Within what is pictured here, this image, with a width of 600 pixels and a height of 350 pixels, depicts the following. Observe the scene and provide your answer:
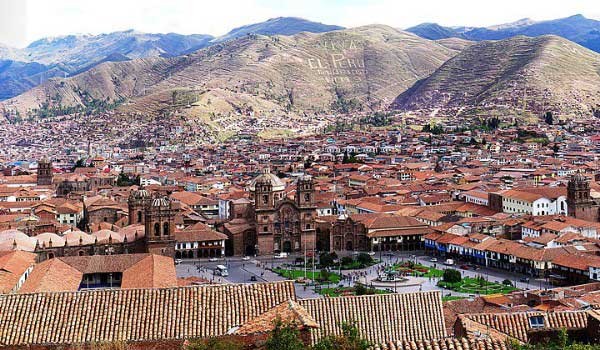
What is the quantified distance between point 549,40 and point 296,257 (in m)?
142

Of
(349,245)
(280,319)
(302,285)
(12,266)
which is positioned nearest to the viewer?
(280,319)

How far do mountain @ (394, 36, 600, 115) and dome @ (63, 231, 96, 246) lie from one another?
339 feet

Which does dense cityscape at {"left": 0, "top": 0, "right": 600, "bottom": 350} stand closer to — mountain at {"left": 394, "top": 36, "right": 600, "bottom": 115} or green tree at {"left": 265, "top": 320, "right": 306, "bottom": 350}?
green tree at {"left": 265, "top": 320, "right": 306, "bottom": 350}

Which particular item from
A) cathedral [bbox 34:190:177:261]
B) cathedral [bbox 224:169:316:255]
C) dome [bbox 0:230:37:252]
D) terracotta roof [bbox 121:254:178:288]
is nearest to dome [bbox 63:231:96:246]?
cathedral [bbox 34:190:177:261]

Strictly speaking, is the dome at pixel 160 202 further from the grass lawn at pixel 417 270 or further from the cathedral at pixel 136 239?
the grass lawn at pixel 417 270

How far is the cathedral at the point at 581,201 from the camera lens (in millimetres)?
54375

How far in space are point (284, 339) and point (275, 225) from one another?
3973cm

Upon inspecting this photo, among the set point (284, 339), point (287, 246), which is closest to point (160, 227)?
point (287, 246)

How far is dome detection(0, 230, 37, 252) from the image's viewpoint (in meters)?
40.7

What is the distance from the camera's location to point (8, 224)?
5228 cm

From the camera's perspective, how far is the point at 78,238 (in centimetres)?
4469

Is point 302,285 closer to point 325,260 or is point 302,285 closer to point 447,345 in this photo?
point 325,260

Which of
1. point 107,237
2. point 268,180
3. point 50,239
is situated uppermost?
point 268,180

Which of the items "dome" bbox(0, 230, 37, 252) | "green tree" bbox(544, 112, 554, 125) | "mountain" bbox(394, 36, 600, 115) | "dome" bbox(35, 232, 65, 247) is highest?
"mountain" bbox(394, 36, 600, 115)
